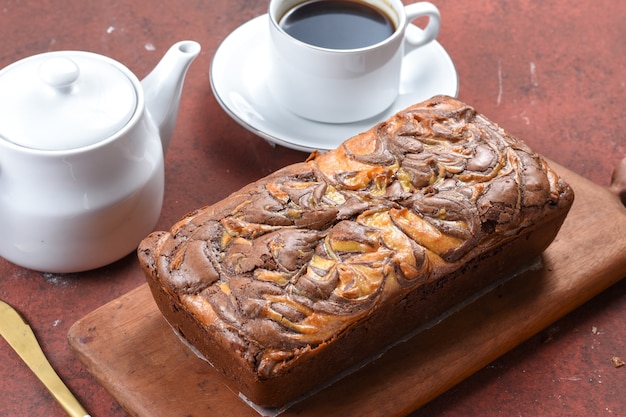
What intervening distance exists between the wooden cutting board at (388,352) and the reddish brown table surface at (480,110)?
0.06 metres

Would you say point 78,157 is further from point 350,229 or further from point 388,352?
point 388,352

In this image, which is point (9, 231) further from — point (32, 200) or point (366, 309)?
point (366, 309)

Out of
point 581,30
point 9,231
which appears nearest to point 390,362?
point 9,231

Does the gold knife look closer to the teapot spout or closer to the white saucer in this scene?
the teapot spout

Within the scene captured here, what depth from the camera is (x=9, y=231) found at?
5.18ft

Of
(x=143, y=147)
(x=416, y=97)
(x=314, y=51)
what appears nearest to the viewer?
(x=143, y=147)

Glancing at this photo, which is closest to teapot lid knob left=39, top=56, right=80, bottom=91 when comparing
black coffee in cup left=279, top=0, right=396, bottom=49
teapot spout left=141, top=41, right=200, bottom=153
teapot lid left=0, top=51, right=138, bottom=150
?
teapot lid left=0, top=51, right=138, bottom=150

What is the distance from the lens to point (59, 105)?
1.50 meters

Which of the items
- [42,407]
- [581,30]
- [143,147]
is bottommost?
[42,407]

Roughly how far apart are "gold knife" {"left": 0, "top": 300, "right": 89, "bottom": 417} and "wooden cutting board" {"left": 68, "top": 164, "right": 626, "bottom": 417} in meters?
0.06

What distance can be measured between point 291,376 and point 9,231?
61cm

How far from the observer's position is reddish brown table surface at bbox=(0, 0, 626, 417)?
5.09 ft

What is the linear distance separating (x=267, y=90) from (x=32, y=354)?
803mm

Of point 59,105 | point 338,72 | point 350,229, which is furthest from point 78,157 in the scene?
point 338,72
